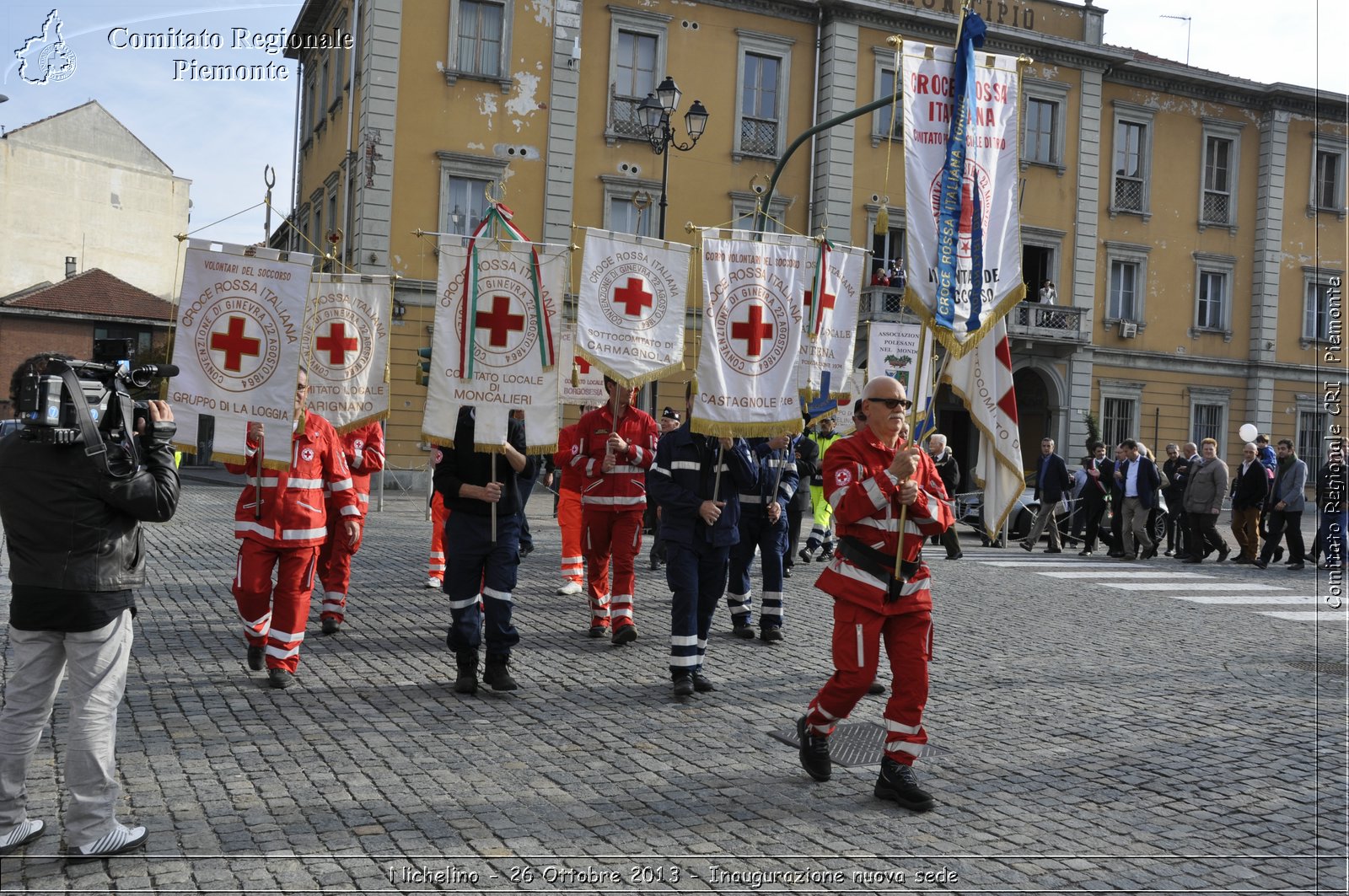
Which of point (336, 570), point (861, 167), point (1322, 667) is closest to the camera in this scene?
point (336, 570)

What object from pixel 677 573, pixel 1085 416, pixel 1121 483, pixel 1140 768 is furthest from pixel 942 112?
pixel 1085 416

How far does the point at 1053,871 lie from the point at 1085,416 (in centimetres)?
3336

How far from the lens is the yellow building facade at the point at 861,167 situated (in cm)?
3005

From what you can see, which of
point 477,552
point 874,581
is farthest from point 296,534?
point 874,581

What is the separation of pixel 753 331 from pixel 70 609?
4926mm

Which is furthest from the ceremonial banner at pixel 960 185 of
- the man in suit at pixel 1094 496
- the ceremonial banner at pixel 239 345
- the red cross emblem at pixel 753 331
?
the man in suit at pixel 1094 496

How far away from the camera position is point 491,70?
3056cm

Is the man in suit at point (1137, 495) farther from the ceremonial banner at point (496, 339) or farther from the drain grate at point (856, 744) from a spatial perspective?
the ceremonial banner at point (496, 339)

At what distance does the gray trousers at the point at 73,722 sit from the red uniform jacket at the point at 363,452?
5330 mm

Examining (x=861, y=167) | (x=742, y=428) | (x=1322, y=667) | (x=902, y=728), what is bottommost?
(x=1322, y=667)

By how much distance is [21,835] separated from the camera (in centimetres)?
451

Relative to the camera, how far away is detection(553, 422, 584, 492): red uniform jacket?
10.8 meters

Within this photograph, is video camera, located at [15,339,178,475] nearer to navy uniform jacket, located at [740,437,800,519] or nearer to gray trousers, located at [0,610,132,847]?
gray trousers, located at [0,610,132,847]

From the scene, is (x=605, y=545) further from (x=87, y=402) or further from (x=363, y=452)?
(x=87, y=402)
